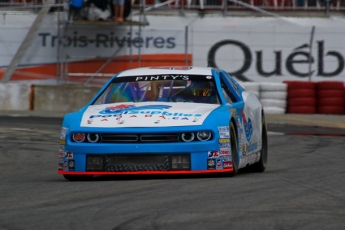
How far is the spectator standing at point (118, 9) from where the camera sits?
2581 centimetres

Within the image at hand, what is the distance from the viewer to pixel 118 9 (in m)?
26.0

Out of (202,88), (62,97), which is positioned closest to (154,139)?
(202,88)

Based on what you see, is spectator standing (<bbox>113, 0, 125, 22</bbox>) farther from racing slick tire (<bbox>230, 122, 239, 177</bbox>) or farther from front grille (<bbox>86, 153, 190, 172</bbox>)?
front grille (<bbox>86, 153, 190, 172</bbox>)

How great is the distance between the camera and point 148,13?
26.6 meters

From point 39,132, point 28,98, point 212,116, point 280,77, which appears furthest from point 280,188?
point 280,77

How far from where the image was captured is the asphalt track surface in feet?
19.4

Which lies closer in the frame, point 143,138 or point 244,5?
point 143,138

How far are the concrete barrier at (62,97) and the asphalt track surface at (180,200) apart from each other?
11412 millimetres

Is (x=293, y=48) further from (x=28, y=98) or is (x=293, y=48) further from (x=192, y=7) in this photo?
(x=28, y=98)

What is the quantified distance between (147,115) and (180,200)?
5.97 feet

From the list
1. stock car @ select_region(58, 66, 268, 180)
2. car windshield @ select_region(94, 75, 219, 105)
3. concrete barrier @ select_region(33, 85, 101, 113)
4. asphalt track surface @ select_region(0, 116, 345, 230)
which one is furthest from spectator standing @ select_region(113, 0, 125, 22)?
stock car @ select_region(58, 66, 268, 180)

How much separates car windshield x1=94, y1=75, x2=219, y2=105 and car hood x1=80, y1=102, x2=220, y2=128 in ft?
1.14

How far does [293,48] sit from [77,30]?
614cm

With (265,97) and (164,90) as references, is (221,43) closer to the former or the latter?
(265,97)
